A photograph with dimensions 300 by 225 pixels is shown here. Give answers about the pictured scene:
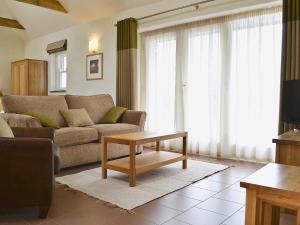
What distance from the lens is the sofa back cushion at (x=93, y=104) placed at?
164 inches

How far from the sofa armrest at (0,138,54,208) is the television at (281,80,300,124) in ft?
7.20

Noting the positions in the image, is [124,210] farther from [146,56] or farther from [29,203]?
[146,56]

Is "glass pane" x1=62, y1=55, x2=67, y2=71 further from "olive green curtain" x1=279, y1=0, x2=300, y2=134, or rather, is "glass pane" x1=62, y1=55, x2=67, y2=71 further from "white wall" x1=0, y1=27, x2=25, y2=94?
"olive green curtain" x1=279, y1=0, x2=300, y2=134

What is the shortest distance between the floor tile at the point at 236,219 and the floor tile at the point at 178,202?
0.33 metres

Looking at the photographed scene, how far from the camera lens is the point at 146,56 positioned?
194 inches

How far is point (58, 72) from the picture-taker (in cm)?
650

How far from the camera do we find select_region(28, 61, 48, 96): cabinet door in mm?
6379

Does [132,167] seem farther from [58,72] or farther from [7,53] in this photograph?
[7,53]

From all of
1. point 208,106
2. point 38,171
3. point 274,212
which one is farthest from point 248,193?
point 208,106

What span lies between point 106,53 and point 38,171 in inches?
142

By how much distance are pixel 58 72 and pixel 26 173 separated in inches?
196

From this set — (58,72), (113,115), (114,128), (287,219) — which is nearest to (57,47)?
(58,72)

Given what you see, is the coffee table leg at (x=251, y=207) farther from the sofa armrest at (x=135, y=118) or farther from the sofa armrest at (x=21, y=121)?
the sofa armrest at (x=135, y=118)

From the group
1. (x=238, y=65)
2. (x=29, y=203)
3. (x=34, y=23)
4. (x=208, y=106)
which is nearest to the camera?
(x=29, y=203)
